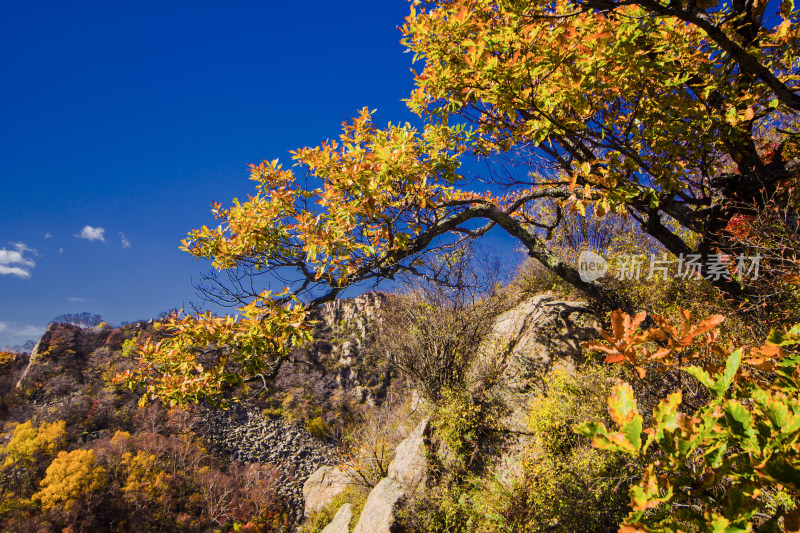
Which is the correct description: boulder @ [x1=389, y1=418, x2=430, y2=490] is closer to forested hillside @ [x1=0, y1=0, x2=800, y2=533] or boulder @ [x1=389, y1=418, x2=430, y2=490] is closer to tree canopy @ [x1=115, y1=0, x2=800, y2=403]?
forested hillside @ [x1=0, y1=0, x2=800, y2=533]

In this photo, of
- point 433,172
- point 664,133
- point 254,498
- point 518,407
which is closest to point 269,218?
point 433,172

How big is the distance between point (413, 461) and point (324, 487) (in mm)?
9643

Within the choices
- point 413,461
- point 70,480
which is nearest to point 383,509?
point 413,461

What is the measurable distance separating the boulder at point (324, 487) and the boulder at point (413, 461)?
535cm

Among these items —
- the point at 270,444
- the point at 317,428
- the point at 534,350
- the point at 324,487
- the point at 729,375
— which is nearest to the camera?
the point at 729,375

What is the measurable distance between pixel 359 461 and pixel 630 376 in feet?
24.6

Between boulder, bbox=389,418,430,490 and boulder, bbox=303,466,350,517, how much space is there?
535cm

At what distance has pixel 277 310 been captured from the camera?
10.9ft

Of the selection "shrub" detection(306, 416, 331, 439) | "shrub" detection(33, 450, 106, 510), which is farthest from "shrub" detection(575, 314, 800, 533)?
"shrub" detection(306, 416, 331, 439)

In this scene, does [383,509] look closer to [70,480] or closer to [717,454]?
[717,454]

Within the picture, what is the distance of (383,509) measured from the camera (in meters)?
6.05

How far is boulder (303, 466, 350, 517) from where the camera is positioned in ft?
40.0

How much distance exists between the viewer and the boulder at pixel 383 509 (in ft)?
19.0

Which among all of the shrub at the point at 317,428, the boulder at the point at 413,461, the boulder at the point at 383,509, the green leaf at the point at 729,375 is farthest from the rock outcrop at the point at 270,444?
the green leaf at the point at 729,375
